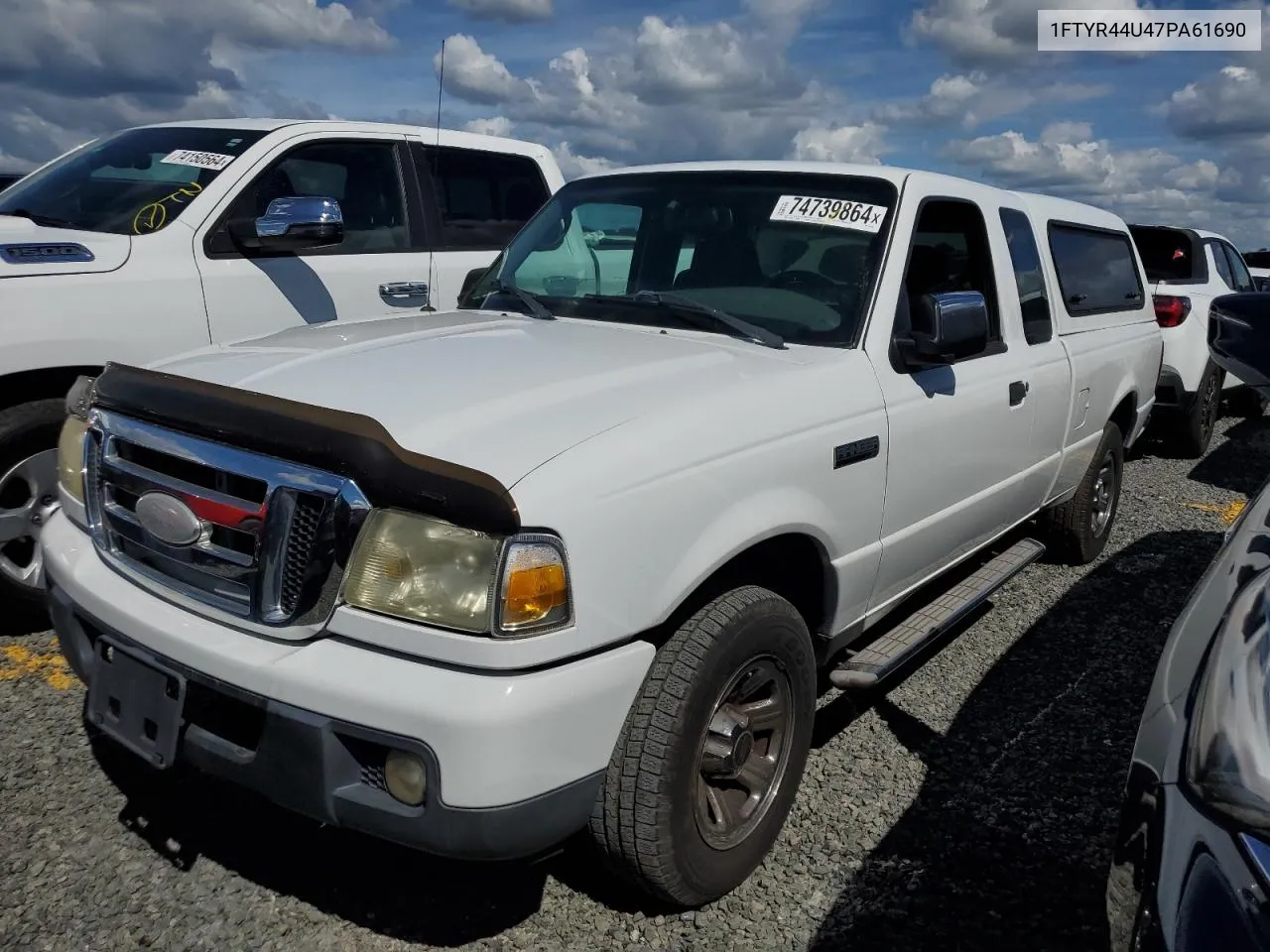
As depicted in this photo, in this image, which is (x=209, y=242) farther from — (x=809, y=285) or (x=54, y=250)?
(x=809, y=285)

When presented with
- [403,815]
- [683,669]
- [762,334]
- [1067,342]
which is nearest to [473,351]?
[762,334]

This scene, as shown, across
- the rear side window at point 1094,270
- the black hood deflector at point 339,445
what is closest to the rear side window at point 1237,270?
the rear side window at point 1094,270

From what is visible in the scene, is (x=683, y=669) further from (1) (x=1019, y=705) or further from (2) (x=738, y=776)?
(1) (x=1019, y=705)

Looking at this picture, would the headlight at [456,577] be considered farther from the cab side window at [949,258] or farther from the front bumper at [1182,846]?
the cab side window at [949,258]

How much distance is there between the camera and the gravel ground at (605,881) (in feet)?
7.86

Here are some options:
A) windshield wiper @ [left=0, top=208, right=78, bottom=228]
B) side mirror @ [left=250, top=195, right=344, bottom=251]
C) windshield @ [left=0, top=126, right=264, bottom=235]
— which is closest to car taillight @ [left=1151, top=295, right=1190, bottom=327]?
side mirror @ [left=250, top=195, right=344, bottom=251]

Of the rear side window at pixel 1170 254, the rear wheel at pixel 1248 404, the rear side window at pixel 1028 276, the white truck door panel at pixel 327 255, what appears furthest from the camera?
the rear wheel at pixel 1248 404

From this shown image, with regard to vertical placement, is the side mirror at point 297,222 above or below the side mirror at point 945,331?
above

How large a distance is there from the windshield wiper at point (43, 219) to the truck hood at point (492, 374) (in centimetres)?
171

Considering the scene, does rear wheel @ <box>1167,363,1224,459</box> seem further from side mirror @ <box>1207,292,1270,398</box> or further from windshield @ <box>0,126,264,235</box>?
windshield @ <box>0,126,264,235</box>

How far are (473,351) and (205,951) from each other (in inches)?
60.8

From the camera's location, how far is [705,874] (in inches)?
93.7

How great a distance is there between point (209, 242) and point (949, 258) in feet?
9.48

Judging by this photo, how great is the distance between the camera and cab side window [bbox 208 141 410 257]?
4.41 m
